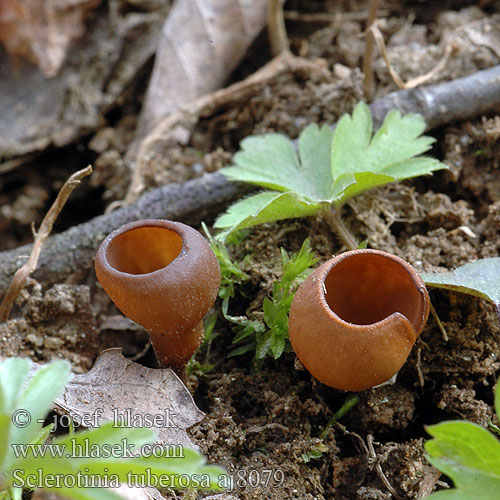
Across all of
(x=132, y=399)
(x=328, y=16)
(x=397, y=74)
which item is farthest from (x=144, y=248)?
(x=328, y=16)

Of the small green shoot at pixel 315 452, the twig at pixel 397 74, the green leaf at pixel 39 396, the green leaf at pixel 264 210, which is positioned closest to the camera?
the green leaf at pixel 39 396

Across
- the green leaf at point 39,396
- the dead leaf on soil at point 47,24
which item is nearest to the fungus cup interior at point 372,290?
the green leaf at point 39,396

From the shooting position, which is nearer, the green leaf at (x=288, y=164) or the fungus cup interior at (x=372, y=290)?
the fungus cup interior at (x=372, y=290)

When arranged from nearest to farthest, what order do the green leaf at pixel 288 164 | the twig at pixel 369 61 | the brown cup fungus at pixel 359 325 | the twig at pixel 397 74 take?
1. the brown cup fungus at pixel 359 325
2. the green leaf at pixel 288 164
3. the twig at pixel 397 74
4. the twig at pixel 369 61

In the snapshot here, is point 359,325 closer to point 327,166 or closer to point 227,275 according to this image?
point 227,275

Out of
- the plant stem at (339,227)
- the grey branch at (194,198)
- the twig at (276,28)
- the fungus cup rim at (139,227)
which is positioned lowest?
the plant stem at (339,227)

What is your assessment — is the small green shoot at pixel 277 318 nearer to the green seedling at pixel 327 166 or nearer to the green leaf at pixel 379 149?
the green seedling at pixel 327 166

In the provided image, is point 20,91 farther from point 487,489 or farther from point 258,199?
point 487,489
